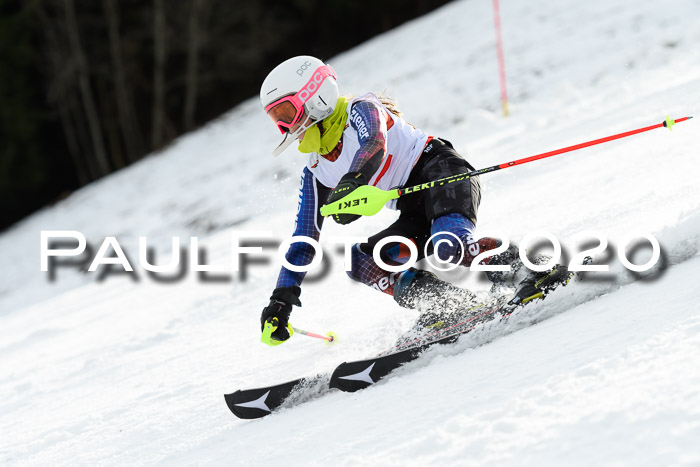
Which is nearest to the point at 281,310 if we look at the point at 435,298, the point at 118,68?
the point at 435,298

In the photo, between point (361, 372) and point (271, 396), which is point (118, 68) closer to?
point (271, 396)

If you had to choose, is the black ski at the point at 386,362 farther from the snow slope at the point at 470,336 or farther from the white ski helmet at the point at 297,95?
the white ski helmet at the point at 297,95

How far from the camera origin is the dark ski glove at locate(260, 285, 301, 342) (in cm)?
321

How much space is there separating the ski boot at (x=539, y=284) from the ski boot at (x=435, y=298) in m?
0.29

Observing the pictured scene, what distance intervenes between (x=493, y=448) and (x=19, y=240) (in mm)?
15706

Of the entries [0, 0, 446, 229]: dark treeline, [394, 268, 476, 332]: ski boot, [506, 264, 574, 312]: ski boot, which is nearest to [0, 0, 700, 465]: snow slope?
[506, 264, 574, 312]: ski boot

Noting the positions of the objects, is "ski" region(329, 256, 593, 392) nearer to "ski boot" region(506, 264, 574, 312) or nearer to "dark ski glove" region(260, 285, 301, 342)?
"ski boot" region(506, 264, 574, 312)

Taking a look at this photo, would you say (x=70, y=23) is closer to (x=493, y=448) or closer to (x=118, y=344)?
(x=118, y=344)

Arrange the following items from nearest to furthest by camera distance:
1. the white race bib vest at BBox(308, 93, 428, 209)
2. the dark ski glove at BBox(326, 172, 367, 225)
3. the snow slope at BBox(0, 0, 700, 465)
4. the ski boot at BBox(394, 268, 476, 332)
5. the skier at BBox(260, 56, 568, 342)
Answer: the snow slope at BBox(0, 0, 700, 465)
the dark ski glove at BBox(326, 172, 367, 225)
the skier at BBox(260, 56, 568, 342)
the ski boot at BBox(394, 268, 476, 332)
the white race bib vest at BBox(308, 93, 428, 209)

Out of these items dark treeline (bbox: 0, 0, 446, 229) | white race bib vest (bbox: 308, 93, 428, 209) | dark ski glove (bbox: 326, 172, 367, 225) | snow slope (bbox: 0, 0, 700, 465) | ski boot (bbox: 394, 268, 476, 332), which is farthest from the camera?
dark treeline (bbox: 0, 0, 446, 229)

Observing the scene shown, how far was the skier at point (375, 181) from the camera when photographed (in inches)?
118

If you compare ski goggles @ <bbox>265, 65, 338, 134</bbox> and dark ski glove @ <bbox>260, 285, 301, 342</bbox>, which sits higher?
ski goggles @ <bbox>265, 65, 338, 134</bbox>

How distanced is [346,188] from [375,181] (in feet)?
1.65

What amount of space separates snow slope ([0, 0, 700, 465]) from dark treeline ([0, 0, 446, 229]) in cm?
984
